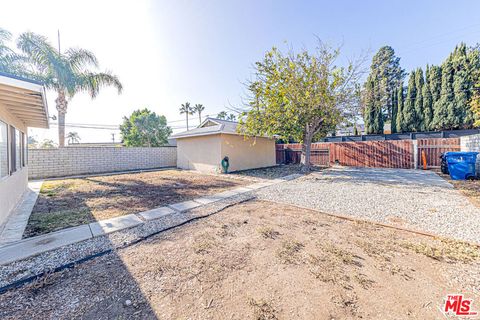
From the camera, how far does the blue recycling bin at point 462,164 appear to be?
720cm

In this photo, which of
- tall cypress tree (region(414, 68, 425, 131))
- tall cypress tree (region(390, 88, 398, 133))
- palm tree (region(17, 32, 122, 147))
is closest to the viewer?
palm tree (region(17, 32, 122, 147))

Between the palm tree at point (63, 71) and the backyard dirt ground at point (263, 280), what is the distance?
1224 cm

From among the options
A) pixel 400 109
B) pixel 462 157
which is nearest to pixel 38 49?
pixel 462 157

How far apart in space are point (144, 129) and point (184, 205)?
20694 mm

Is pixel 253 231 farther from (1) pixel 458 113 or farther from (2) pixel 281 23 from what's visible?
(1) pixel 458 113

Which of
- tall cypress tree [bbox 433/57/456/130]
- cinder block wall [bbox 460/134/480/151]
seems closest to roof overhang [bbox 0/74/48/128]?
cinder block wall [bbox 460/134/480/151]

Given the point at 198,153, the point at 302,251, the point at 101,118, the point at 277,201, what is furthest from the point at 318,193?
the point at 101,118

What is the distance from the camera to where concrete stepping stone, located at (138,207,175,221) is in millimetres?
4148

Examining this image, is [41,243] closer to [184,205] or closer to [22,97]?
[184,205]

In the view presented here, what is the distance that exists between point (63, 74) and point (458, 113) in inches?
1186

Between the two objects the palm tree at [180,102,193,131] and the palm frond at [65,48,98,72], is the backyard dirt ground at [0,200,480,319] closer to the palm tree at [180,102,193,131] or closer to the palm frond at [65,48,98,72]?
the palm frond at [65,48,98,72]

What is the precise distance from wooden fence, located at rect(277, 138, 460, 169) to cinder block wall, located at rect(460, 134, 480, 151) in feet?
1.52

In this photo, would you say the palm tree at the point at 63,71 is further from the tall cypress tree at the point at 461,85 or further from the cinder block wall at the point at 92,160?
the tall cypress tree at the point at 461,85

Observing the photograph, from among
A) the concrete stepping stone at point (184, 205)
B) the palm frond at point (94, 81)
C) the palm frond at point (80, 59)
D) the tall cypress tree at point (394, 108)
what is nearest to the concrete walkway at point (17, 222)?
the concrete stepping stone at point (184, 205)
